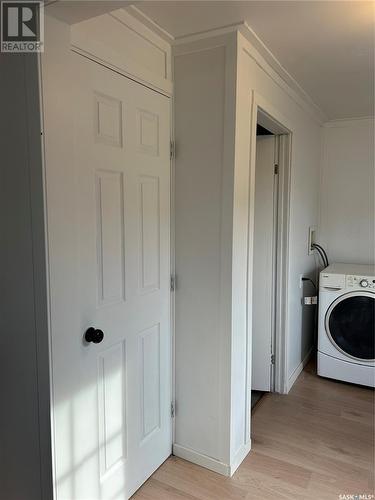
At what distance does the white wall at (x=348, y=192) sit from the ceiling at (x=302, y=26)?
1.20 metres

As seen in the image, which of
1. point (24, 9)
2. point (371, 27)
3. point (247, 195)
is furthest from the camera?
point (247, 195)

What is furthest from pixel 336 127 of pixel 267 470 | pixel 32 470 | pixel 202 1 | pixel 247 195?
pixel 32 470

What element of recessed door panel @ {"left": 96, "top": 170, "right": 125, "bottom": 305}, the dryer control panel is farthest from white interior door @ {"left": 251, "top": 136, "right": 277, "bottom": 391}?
recessed door panel @ {"left": 96, "top": 170, "right": 125, "bottom": 305}

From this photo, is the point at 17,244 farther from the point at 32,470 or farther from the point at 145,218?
the point at 32,470

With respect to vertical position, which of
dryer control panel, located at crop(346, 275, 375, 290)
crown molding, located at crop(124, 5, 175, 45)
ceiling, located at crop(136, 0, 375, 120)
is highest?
ceiling, located at crop(136, 0, 375, 120)

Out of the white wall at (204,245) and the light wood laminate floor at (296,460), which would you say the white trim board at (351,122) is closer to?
the white wall at (204,245)

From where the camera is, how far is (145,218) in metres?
1.84

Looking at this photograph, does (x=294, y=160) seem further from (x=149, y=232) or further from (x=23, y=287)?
(x=23, y=287)

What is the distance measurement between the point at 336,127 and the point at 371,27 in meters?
1.95

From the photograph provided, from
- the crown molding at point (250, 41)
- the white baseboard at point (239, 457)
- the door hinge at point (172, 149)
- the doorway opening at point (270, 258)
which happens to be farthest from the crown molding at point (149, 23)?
the white baseboard at point (239, 457)

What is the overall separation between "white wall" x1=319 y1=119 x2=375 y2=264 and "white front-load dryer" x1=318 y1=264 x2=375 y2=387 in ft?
1.81

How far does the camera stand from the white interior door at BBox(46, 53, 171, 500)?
138cm

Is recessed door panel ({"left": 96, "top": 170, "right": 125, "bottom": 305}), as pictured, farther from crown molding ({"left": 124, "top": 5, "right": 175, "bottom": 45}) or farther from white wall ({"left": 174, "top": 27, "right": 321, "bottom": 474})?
crown molding ({"left": 124, "top": 5, "right": 175, "bottom": 45})

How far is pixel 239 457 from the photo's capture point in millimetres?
2125
